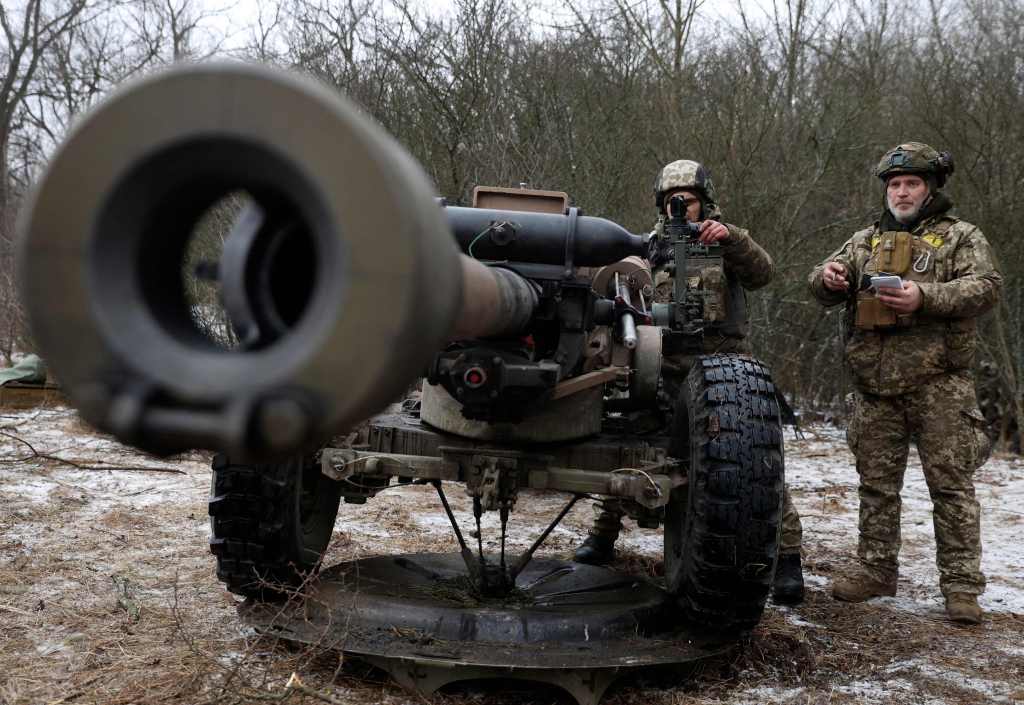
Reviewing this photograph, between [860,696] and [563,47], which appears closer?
[860,696]

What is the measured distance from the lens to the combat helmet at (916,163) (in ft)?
15.6

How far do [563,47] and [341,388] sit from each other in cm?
970

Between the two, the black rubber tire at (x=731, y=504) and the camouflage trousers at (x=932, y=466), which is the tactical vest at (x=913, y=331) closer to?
the camouflage trousers at (x=932, y=466)

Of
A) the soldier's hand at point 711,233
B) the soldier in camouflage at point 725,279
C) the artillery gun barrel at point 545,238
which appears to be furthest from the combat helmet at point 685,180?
the artillery gun barrel at point 545,238

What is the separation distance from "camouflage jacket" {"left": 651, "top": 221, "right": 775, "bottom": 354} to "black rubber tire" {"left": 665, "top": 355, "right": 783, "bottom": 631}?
1513 mm

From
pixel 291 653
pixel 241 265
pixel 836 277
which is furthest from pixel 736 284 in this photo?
pixel 241 265

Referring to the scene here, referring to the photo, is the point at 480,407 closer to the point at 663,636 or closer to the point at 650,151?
the point at 663,636

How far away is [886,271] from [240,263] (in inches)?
161

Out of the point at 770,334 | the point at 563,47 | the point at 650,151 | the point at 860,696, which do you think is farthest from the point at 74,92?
the point at 860,696

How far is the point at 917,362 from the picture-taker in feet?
15.4

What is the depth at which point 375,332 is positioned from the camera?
1.21 meters

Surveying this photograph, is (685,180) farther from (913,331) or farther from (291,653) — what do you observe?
(291,653)

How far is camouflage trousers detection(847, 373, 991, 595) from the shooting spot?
15.0 ft

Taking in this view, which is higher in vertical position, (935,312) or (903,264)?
(903,264)
